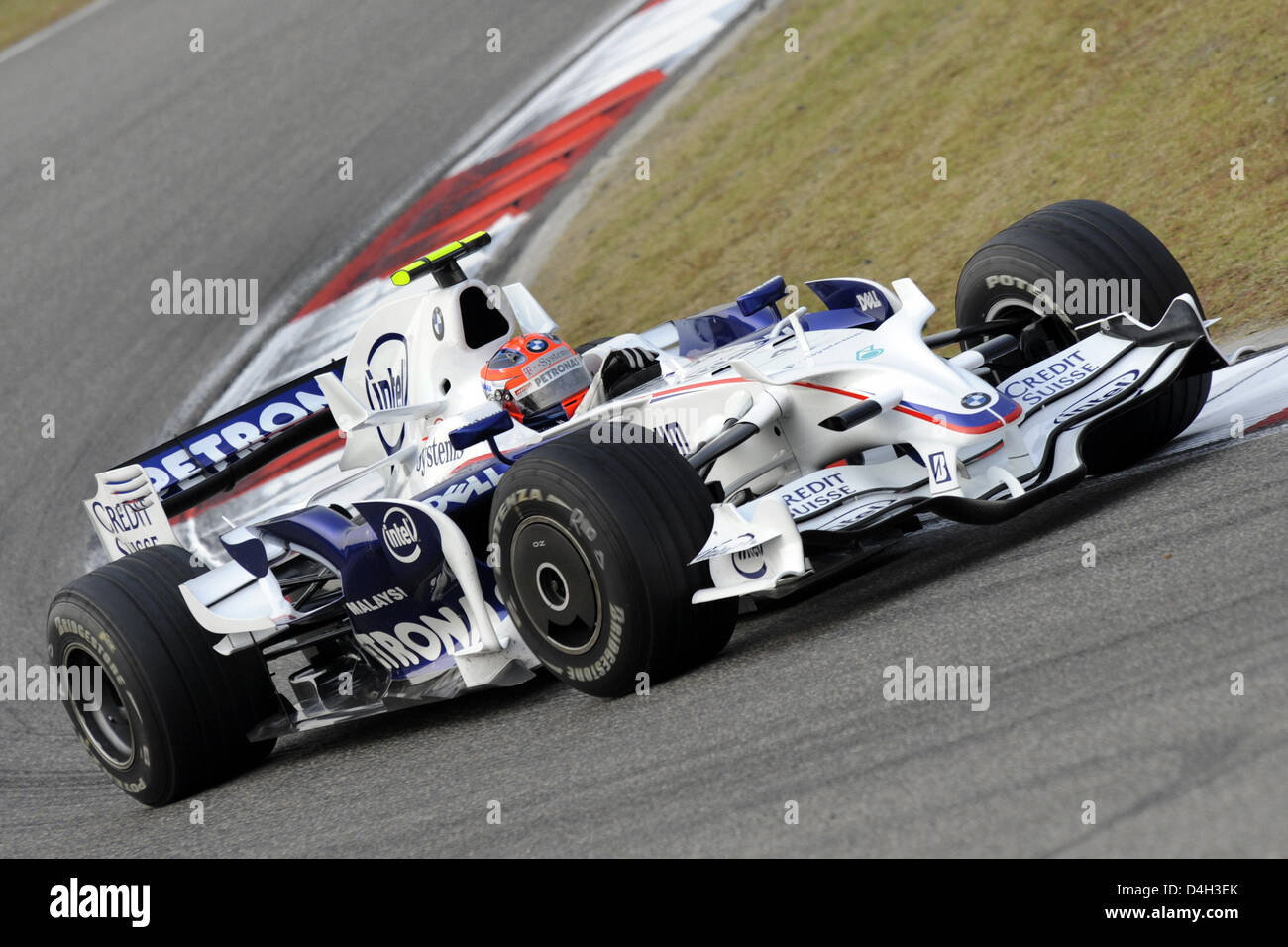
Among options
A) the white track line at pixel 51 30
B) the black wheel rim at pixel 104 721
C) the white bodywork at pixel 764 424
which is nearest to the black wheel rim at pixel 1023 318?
the white bodywork at pixel 764 424

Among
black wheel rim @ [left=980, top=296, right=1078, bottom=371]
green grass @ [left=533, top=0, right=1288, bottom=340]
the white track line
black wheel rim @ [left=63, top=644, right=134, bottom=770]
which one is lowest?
black wheel rim @ [left=63, top=644, right=134, bottom=770]

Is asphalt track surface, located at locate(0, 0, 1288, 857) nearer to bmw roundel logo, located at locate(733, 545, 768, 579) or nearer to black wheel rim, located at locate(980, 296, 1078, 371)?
bmw roundel logo, located at locate(733, 545, 768, 579)

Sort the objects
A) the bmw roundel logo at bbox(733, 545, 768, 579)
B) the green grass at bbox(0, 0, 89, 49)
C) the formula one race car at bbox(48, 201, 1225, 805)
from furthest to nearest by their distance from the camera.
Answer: the green grass at bbox(0, 0, 89, 49)
the formula one race car at bbox(48, 201, 1225, 805)
the bmw roundel logo at bbox(733, 545, 768, 579)

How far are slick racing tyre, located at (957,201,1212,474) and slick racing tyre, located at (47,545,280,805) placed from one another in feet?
11.4

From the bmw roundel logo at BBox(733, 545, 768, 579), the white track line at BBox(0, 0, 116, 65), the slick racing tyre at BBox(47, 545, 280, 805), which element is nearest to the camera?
the bmw roundel logo at BBox(733, 545, 768, 579)

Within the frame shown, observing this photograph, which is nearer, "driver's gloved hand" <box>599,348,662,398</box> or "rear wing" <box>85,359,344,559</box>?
"driver's gloved hand" <box>599,348,662,398</box>

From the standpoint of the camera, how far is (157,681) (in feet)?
20.4

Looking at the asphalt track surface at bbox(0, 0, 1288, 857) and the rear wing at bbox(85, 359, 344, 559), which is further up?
the rear wing at bbox(85, 359, 344, 559)

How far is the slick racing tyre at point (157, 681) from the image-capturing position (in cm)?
625

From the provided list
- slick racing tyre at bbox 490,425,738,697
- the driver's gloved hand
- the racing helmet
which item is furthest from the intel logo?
the driver's gloved hand

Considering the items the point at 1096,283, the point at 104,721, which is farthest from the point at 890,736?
the point at 104,721

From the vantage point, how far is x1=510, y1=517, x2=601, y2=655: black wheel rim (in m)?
5.37

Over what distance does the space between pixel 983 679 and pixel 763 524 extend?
0.89m

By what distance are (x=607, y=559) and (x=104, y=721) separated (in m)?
2.66
